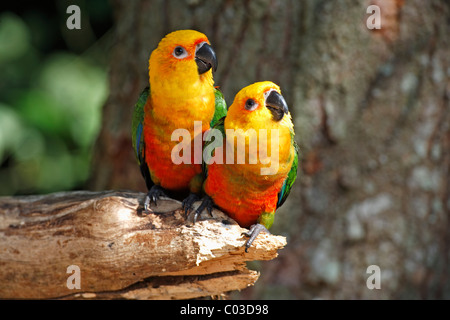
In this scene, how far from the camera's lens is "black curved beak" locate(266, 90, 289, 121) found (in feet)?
6.83

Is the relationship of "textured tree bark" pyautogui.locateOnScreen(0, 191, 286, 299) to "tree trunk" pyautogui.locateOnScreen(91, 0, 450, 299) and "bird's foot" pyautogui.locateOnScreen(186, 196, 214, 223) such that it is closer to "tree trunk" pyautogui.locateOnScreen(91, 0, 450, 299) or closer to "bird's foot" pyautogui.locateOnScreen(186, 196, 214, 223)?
"bird's foot" pyautogui.locateOnScreen(186, 196, 214, 223)

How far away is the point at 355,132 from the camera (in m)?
3.33

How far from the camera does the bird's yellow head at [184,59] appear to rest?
2.26 meters

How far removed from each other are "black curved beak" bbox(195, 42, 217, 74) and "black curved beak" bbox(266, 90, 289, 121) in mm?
357

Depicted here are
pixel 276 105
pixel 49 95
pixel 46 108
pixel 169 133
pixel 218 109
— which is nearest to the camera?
pixel 276 105

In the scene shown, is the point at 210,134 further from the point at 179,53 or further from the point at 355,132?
the point at 355,132

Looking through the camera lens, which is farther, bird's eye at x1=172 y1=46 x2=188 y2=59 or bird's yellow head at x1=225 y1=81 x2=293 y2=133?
bird's eye at x1=172 y1=46 x2=188 y2=59

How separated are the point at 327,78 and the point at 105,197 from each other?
177cm

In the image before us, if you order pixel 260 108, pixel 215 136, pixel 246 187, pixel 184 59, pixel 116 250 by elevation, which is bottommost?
pixel 116 250

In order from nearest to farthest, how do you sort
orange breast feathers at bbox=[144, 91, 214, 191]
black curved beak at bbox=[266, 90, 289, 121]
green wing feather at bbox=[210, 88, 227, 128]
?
1. black curved beak at bbox=[266, 90, 289, 121]
2. orange breast feathers at bbox=[144, 91, 214, 191]
3. green wing feather at bbox=[210, 88, 227, 128]

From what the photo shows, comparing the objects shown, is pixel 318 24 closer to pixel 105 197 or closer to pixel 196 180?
pixel 196 180

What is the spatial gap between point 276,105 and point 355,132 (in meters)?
1.43

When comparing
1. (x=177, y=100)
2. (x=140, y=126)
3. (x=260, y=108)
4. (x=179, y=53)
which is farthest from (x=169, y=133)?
(x=260, y=108)

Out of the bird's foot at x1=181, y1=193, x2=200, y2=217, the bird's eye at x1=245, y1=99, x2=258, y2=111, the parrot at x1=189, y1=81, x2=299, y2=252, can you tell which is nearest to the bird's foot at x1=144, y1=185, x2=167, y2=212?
the bird's foot at x1=181, y1=193, x2=200, y2=217
